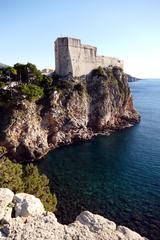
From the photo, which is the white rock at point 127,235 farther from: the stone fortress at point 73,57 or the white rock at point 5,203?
the stone fortress at point 73,57

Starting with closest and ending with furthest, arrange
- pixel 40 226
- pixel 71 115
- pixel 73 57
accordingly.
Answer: pixel 40 226 < pixel 71 115 < pixel 73 57

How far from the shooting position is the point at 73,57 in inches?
2483

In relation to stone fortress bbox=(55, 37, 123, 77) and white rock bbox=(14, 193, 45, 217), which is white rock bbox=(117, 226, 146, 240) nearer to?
white rock bbox=(14, 193, 45, 217)

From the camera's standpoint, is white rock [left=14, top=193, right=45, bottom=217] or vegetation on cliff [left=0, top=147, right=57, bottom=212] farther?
vegetation on cliff [left=0, top=147, right=57, bottom=212]

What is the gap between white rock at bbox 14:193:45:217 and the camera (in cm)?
1536

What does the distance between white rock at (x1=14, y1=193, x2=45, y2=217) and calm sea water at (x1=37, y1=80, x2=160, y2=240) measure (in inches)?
485

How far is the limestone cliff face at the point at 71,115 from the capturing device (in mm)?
45719

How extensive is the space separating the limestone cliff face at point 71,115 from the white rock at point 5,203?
27731 mm

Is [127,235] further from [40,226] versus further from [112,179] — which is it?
[112,179]

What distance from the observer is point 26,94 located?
4803 centimetres

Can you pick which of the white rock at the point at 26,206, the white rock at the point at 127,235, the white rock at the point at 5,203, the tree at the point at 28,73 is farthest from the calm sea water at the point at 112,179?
the tree at the point at 28,73

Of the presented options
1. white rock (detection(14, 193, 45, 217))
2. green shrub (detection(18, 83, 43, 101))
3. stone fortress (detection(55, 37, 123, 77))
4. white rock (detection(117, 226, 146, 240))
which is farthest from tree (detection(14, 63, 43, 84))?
white rock (detection(117, 226, 146, 240))

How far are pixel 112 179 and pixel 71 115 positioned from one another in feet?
75.0

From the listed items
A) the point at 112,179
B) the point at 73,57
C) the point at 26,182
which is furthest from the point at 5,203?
the point at 73,57
